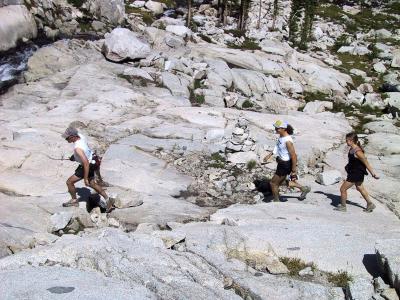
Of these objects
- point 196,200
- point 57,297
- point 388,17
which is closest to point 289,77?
point 196,200

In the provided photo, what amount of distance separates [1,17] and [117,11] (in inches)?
502

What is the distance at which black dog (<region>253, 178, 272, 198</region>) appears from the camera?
52.2ft

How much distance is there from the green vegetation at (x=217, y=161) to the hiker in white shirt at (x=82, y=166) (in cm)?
541

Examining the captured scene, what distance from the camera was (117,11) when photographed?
45156 mm

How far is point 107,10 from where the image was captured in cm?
4494

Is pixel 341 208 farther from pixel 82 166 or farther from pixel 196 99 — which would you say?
pixel 196 99

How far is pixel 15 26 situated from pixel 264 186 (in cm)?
2680

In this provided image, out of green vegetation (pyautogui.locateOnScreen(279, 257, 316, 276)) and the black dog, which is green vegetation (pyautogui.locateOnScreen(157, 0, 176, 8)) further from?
green vegetation (pyautogui.locateOnScreen(279, 257, 316, 276))

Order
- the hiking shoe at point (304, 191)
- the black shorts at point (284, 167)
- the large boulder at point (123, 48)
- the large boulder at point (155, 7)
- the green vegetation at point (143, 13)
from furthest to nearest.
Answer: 1. the large boulder at point (155, 7)
2. the green vegetation at point (143, 13)
3. the large boulder at point (123, 48)
4. the hiking shoe at point (304, 191)
5. the black shorts at point (284, 167)

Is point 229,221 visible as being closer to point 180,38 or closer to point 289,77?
point 289,77

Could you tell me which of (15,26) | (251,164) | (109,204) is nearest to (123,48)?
(15,26)

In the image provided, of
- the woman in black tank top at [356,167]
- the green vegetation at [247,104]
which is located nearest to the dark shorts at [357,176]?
the woman in black tank top at [356,167]

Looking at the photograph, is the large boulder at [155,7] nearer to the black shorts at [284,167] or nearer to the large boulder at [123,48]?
the large boulder at [123,48]

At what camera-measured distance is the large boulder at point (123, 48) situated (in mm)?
31094
